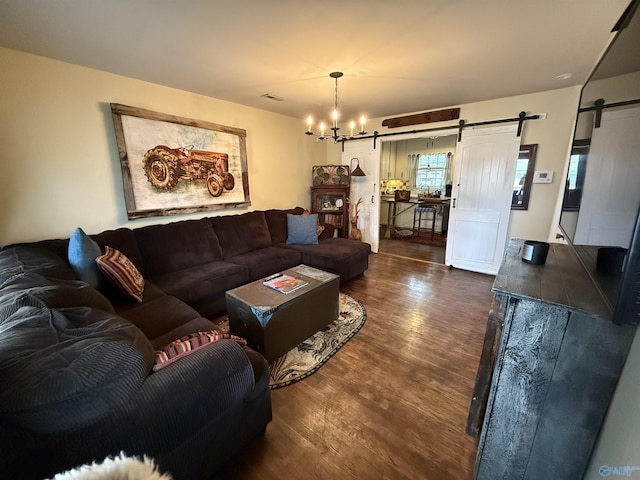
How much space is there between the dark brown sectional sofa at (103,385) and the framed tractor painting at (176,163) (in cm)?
108

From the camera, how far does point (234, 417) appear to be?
46.1 inches

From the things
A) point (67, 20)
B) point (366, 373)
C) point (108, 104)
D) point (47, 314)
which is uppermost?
point (67, 20)

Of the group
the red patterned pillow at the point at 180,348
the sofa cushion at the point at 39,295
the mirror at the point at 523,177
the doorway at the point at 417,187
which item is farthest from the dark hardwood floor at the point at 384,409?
the doorway at the point at 417,187

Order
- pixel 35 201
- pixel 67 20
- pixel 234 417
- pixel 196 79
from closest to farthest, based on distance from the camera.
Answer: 1. pixel 234 417
2. pixel 67 20
3. pixel 35 201
4. pixel 196 79

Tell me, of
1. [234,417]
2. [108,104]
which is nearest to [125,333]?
[234,417]

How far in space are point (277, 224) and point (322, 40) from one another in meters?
2.44

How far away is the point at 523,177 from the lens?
3.37m

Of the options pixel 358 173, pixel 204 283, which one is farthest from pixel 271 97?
pixel 204 283

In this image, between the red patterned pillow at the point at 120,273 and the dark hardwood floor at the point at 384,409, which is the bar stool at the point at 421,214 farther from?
the red patterned pillow at the point at 120,273

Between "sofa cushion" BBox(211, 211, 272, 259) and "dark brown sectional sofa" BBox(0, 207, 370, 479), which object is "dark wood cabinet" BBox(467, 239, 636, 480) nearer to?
"dark brown sectional sofa" BBox(0, 207, 370, 479)

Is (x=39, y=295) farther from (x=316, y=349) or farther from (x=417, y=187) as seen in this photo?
(x=417, y=187)

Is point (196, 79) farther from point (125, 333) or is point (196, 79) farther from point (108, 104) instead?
point (125, 333)

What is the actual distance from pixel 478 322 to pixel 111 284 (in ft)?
10.7

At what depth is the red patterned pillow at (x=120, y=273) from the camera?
1906 millimetres
